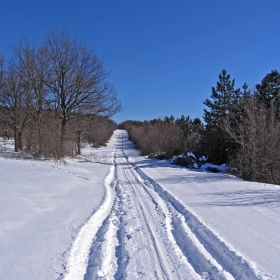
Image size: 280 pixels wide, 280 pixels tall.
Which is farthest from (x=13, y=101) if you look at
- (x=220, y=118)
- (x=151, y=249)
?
(x=151, y=249)

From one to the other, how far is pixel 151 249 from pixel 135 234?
673mm

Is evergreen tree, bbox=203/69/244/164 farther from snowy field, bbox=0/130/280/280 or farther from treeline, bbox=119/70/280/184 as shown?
snowy field, bbox=0/130/280/280

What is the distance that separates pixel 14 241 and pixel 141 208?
3108mm

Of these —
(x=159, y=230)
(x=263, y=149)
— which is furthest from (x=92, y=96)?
(x=159, y=230)

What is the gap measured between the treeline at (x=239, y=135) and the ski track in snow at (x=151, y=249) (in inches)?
323

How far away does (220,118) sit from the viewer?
63.6 ft

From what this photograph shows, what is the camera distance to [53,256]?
339 cm

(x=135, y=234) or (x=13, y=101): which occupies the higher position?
(x=13, y=101)

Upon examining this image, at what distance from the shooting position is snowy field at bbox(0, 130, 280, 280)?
313cm

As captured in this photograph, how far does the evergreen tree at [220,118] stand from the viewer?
1902 cm

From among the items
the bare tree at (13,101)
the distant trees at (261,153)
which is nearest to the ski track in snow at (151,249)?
the distant trees at (261,153)

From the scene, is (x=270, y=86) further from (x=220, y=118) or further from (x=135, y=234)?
(x=135, y=234)

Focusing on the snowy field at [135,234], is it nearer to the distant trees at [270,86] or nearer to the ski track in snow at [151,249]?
the ski track in snow at [151,249]

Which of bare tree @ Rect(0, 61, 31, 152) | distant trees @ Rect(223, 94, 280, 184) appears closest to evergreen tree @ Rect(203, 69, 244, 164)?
distant trees @ Rect(223, 94, 280, 184)
